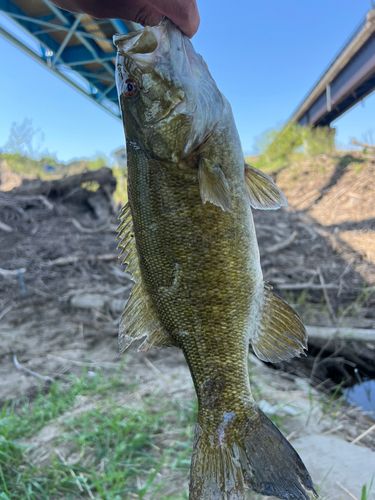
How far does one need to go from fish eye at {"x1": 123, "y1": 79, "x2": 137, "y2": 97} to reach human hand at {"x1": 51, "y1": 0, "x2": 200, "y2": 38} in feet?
0.99

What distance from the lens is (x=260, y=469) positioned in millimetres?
1302

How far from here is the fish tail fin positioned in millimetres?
1257

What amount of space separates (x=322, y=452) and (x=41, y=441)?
226cm

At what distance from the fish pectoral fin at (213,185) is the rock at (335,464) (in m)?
2.09

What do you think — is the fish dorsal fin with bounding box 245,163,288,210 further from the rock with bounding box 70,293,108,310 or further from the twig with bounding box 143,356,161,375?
the rock with bounding box 70,293,108,310

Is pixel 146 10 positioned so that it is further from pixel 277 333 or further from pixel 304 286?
pixel 304 286

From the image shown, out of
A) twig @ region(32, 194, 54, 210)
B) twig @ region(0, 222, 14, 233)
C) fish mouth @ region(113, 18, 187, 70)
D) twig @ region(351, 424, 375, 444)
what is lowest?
twig @ region(351, 424, 375, 444)

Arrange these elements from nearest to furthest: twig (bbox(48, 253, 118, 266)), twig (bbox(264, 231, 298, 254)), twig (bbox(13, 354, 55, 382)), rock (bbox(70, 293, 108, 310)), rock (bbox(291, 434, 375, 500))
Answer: rock (bbox(291, 434, 375, 500)), twig (bbox(13, 354, 55, 382)), rock (bbox(70, 293, 108, 310)), twig (bbox(48, 253, 118, 266)), twig (bbox(264, 231, 298, 254))

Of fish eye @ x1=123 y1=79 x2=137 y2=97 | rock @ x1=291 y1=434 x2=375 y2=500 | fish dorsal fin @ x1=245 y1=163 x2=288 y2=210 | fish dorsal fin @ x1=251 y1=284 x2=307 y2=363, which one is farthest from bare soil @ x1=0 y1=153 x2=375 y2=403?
fish eye @ x1=123 y1=79 x2=137 y2=97

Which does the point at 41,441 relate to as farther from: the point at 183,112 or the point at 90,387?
the point at 183,112

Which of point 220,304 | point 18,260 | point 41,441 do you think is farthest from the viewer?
point 18,260

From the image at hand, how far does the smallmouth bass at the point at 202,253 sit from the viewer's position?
1298 mm

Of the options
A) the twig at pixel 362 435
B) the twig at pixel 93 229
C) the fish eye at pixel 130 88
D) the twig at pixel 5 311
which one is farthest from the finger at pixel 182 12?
the twig at pixel 93 229

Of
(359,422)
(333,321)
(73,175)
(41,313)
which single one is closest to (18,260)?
(41,313)
